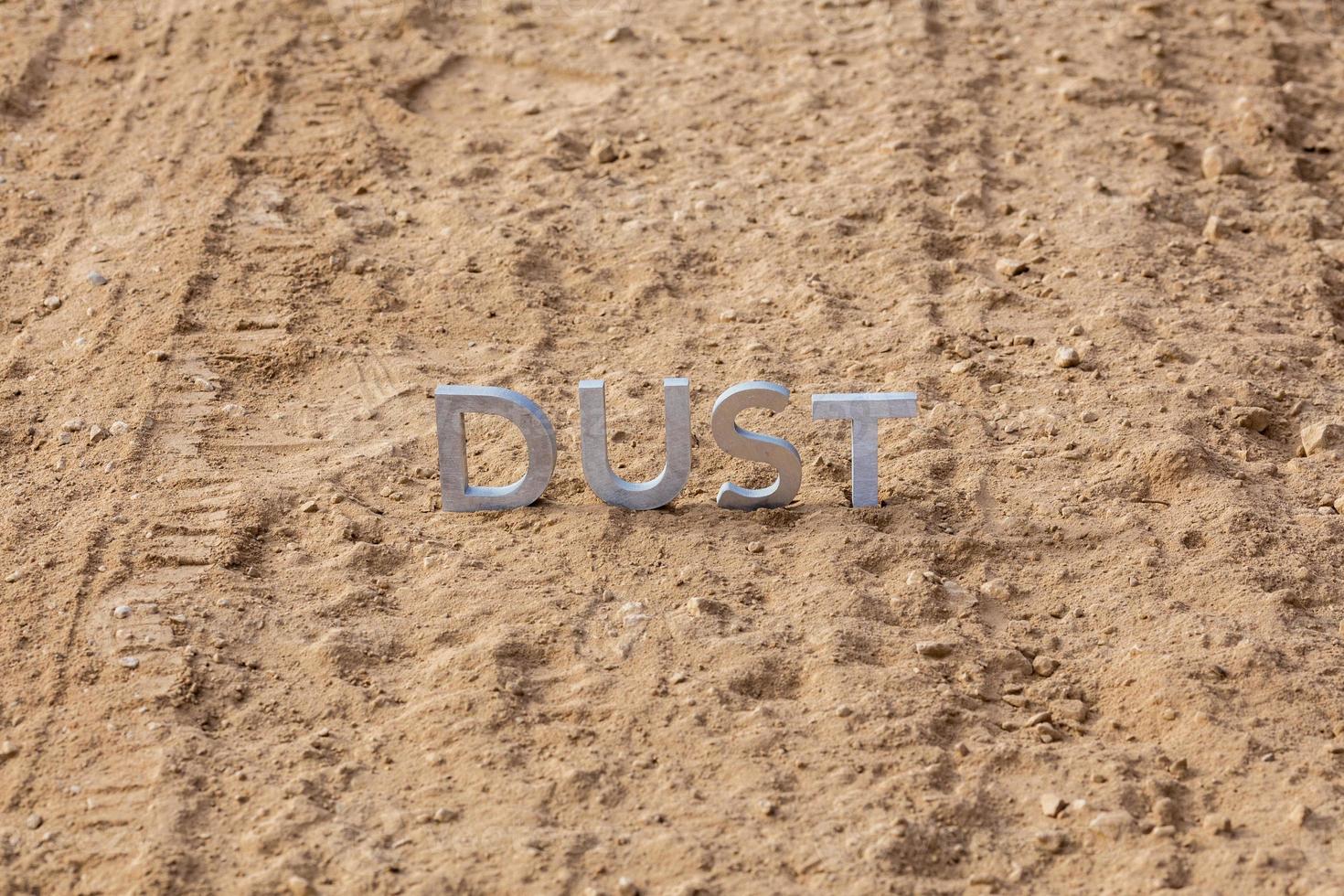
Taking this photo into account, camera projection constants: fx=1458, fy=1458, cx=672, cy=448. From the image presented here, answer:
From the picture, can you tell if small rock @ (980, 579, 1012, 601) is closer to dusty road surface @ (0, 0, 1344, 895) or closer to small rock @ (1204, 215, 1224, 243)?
dusty road surface @ (0, 0, 1344, 895)

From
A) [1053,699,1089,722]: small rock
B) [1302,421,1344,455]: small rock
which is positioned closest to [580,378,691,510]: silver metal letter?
[1053,699,1089,722]: small rock

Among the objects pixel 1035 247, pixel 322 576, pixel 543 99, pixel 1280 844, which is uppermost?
pixel 543 99

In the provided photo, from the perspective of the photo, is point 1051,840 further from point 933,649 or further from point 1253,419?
point 1253,419

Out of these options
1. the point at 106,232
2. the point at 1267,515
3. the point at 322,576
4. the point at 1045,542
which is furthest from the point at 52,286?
the point at 1267,515

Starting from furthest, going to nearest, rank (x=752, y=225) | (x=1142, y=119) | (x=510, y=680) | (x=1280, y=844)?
(x=1142, y=119)
(x=752, y=225)
(x=510, y=680)
(x=1280, y=844)

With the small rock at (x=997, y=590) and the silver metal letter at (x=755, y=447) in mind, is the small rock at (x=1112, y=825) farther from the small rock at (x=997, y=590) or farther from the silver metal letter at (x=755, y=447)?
the silver metal letter at (x=755, y=447)

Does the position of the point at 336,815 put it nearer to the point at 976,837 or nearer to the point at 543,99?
the point at 976,837

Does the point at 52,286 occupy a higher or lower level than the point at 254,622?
higher

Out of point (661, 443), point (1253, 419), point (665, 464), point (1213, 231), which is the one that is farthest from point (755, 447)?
point (1213, 231)
